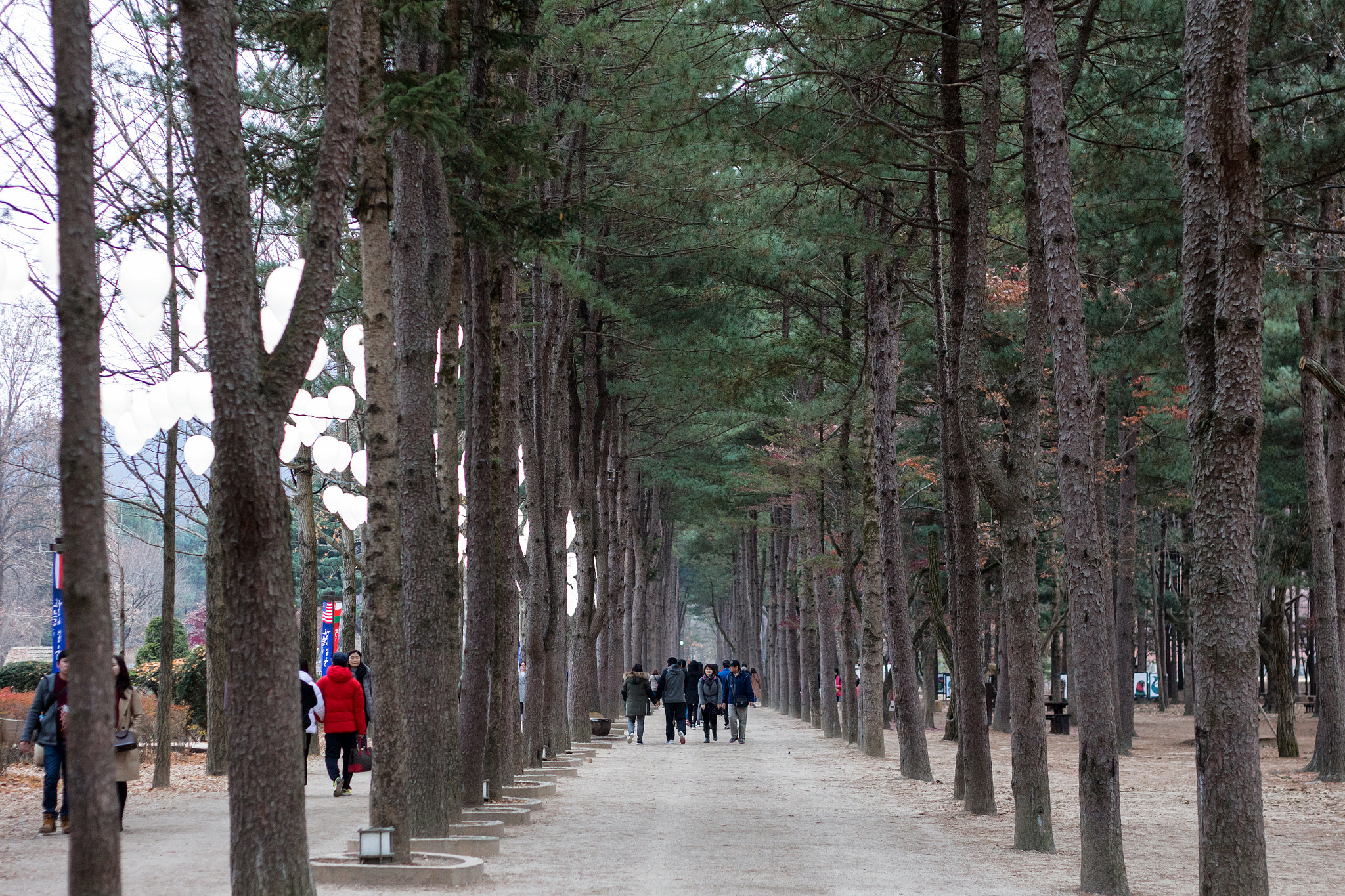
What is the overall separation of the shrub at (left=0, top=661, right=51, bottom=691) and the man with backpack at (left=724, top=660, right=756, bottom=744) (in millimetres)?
13817

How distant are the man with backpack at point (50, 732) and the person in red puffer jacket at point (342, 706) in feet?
10.8

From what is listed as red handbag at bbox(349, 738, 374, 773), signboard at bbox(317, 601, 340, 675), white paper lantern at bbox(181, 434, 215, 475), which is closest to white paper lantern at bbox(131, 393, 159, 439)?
white paper lantern at bbox(181, 434, 215, 475)

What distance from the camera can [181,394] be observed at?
10.4 m

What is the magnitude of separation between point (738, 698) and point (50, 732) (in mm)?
17451

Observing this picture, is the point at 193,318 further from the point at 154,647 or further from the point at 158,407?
the point at 154,647

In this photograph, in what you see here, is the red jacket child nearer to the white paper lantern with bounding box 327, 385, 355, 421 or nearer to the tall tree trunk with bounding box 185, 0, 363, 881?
the white paper lantern with bounding box 327, 385, 355, 421

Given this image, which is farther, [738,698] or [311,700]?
[738,698]

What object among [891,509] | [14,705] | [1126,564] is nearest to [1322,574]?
[891,509]

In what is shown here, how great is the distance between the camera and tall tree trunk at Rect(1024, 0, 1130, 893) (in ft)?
27.5

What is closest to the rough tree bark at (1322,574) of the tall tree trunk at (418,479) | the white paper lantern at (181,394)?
the tall tree trunk at (418,479)

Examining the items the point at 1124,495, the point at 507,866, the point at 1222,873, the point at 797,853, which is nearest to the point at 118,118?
the point at 507,866

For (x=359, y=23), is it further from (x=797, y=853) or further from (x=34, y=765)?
(x=34, y=765)

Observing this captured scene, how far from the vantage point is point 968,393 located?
1039 centimetres

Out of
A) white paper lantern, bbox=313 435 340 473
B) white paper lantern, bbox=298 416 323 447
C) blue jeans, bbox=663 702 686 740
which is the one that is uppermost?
white paper lantern, bbox=298 416 323 447
